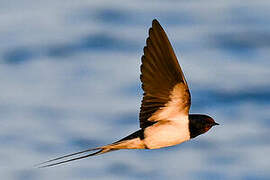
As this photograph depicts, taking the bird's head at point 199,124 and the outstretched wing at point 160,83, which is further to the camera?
the bird's head at point 199,124

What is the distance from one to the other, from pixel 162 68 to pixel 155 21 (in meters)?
0.28

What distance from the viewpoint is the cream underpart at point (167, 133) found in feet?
10.2

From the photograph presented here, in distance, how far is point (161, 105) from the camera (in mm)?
3234

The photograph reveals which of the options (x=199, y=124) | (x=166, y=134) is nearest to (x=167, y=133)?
(x=166, y=134)

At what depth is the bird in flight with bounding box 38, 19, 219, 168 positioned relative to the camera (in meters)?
3.05

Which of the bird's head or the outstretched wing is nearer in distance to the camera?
the outstretched wing

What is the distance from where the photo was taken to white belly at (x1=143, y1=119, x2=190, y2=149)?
10.2 feet

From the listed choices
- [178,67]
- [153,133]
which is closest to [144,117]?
[153,133]

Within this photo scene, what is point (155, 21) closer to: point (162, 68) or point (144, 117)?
point (162, 68)

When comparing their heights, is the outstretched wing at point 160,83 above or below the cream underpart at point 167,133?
above

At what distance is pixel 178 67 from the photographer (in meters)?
3.04

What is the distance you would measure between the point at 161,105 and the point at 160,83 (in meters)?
0.15

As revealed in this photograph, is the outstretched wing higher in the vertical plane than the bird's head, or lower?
higher

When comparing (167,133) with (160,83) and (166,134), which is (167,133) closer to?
(166,134)
